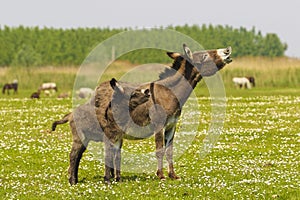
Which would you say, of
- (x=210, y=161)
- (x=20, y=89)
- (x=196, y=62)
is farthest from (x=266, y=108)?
(x=20, y=89)

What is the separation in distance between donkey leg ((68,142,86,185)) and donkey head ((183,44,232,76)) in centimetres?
368

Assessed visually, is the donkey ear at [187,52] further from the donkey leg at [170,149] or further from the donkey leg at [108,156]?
the donkey leg at [108,156]

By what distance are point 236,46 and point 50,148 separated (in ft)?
401

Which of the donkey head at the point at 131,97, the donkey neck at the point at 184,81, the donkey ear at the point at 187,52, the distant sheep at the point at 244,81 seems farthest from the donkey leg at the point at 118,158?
the distant sheep at the point at 244,81

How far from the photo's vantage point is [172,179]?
15117 mm

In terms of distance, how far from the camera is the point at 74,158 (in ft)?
47.4

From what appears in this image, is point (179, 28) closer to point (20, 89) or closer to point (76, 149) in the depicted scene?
point (20, 89)

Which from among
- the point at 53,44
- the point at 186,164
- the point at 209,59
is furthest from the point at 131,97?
the point at 53,44

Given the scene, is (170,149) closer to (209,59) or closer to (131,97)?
(131,97)

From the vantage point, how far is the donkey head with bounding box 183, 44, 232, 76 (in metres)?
14.8

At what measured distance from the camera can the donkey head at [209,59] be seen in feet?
48.7

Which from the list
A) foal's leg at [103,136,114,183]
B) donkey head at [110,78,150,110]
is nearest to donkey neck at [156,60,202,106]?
donkey head at [110,78,150,110]

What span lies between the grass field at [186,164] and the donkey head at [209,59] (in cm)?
298

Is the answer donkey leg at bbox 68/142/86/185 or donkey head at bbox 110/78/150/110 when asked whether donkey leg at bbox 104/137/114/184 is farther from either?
donkey head at bbox 110/78/150/110
